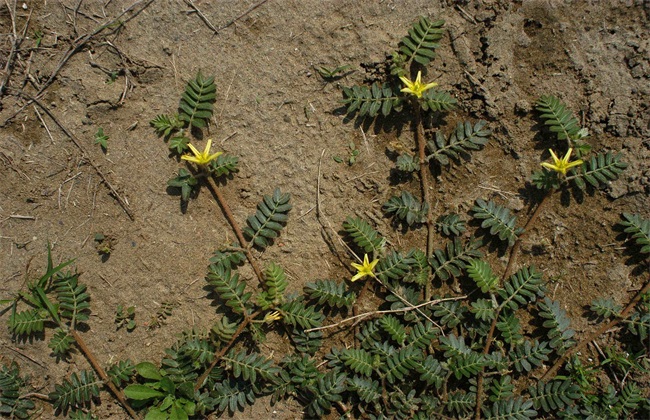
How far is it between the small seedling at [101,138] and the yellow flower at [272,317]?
1.60 metres

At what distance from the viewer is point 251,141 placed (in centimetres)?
401

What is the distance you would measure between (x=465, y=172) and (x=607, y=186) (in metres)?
0.95

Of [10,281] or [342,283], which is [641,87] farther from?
[10,281]

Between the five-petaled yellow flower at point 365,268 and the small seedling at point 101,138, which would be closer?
the five-petaled yellow flower at point 365,268

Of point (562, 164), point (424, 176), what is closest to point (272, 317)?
point (424, 176)

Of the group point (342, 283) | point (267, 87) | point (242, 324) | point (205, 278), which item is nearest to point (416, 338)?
point (342, 283)

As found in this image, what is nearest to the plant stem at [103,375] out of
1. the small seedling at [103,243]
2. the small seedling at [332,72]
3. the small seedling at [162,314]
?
the small seedling at [162,314]

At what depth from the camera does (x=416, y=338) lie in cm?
386

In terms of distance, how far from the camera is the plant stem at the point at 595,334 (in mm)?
3906

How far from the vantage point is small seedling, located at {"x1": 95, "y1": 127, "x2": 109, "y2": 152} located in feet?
13.0

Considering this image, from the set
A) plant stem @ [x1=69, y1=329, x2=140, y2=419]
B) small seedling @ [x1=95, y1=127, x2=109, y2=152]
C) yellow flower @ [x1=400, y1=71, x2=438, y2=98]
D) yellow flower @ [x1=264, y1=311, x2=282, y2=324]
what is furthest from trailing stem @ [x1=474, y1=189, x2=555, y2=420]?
small seedling @ [x1=95, y1=127, x2=109, y2=152]

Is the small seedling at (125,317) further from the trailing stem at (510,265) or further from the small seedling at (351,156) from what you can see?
the trailing stem at (510,265)

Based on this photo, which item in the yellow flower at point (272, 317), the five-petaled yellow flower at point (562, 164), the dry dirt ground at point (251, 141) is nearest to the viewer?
the five-petaled yellow flower at point (562, 164)

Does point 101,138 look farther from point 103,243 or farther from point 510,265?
point 510,265
